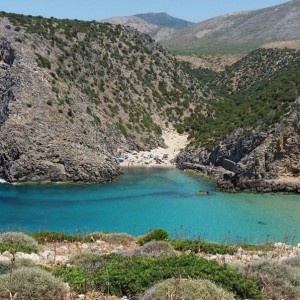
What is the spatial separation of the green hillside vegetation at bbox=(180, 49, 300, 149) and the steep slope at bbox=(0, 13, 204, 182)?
577 cm

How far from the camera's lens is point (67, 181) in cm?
5766

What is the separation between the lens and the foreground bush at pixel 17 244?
18.3 meters

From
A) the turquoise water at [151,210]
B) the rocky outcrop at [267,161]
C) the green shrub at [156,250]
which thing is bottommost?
the turquoise water at [151,210]

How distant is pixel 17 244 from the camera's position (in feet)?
63.9

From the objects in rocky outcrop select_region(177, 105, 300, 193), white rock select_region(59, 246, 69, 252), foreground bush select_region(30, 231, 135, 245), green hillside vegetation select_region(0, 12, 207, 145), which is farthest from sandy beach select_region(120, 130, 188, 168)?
white rock select_region(59, 246, 69, 252)

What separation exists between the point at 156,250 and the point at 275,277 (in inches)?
206

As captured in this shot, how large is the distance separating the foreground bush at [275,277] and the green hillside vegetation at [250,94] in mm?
43716

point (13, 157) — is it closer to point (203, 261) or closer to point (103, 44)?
point (103, 44)

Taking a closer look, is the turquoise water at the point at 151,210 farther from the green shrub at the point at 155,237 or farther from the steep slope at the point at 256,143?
the green shrub at the point at 155,237

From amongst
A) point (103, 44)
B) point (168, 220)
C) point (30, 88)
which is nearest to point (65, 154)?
point (30, 88)

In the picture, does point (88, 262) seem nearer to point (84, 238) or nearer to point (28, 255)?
point (28, 255)

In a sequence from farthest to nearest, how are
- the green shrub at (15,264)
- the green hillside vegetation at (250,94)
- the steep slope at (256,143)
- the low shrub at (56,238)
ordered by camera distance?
1. the green hillside vegetation at (250,94)
2. the steep slope at (256,143)
3. the low shrub at (56,238)
4. the green shrub at (15,264)

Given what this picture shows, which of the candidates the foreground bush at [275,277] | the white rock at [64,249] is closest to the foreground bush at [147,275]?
the foreground bush at [275,277]

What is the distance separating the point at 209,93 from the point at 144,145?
3186 centimetres
